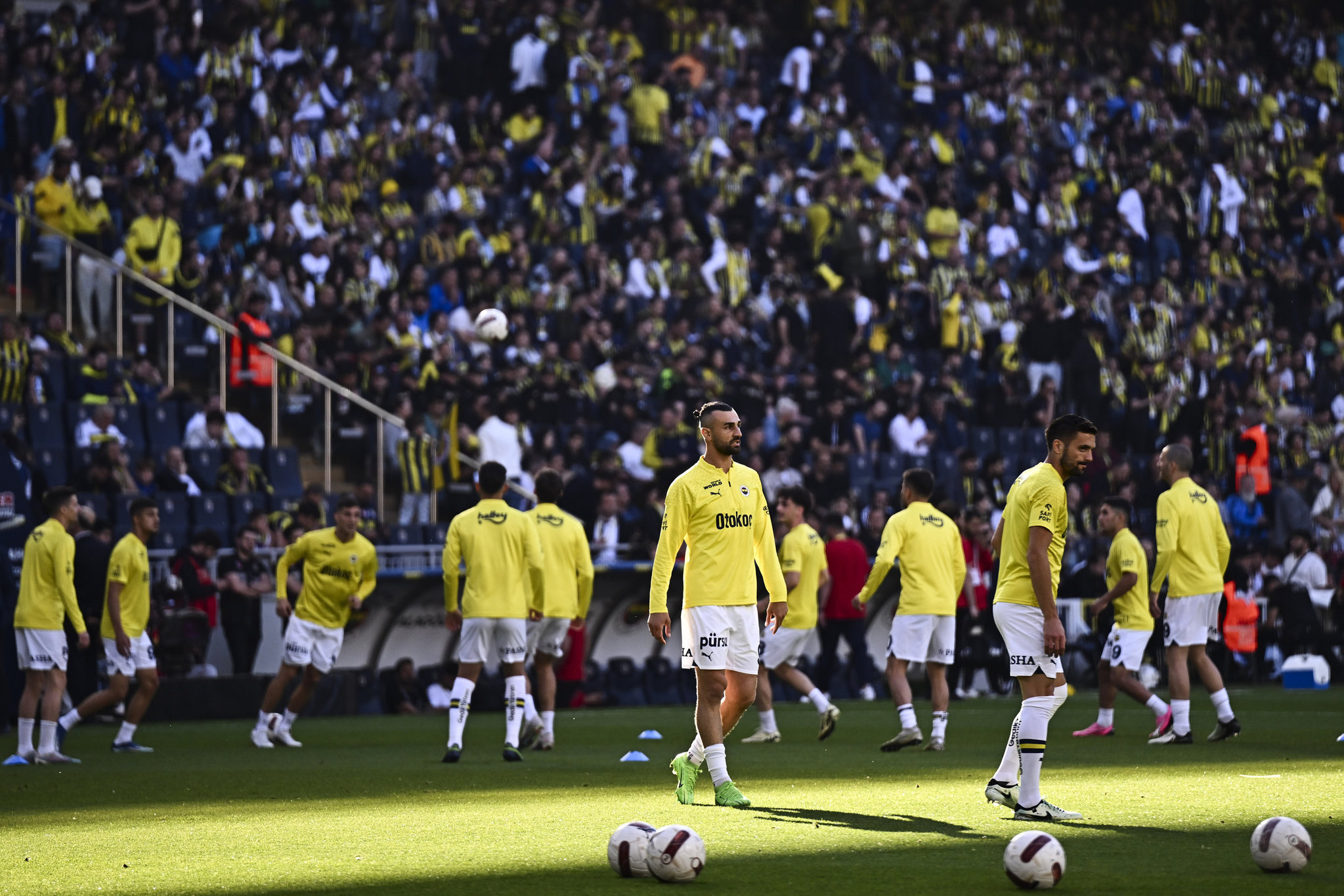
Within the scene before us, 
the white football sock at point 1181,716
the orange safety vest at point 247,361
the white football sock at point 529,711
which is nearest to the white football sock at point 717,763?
the white football sock at point 529,711

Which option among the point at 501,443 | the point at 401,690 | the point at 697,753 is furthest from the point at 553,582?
the point at 501,443

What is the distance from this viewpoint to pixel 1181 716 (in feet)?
47.9

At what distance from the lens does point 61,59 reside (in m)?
24.6

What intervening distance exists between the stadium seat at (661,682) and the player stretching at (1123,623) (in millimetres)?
6858

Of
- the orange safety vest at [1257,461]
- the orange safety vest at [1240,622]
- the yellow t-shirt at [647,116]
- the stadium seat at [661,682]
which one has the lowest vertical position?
the stadium seat at [661,682]

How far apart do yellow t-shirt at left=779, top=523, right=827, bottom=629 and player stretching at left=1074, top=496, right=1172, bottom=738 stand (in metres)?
2.69

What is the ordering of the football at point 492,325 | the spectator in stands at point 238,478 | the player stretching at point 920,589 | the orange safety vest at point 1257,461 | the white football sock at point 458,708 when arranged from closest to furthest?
the white football sock at point 458,708 → the player stretching at point 920,589 → the spectator in stands at point 238,478 → the football at point 492,325 → the orange safety vest at point 1257,461

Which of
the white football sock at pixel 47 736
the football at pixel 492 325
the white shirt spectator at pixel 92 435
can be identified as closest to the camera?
the white football sock at pixel 47 736

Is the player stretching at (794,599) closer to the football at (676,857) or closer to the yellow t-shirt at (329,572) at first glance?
the yellow t-shirt at (329,572)

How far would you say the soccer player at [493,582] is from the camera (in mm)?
14602

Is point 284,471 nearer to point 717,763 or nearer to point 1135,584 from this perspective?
point 1135,584

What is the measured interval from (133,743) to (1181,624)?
9106mm

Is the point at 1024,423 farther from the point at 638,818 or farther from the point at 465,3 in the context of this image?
the point at 638,818

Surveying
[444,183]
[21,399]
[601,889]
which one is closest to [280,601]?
[21,399]
